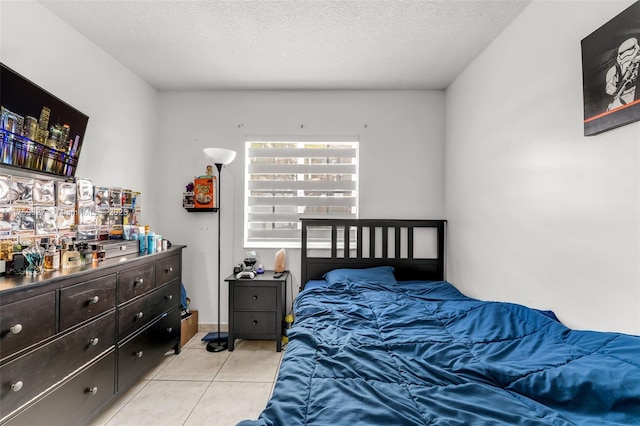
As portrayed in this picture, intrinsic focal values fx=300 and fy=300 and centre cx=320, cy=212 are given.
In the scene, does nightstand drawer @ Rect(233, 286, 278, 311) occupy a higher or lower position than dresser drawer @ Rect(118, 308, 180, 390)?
higher

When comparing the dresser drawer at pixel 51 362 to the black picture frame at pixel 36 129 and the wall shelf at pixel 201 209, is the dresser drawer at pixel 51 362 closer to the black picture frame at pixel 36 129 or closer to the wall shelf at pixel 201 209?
the black picture frame at pixel 36 129

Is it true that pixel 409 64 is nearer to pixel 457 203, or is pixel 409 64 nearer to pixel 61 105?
pixel 457 203

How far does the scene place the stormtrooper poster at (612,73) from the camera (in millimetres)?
1194

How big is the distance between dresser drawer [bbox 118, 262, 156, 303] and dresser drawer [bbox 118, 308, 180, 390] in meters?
0.31

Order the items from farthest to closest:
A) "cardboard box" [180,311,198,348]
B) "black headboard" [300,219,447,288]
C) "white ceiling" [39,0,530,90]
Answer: "black headboard" [300,219,447,288] < "cardboard box" [180,311,198,348] < "white ceiling" [39,0,530,90]

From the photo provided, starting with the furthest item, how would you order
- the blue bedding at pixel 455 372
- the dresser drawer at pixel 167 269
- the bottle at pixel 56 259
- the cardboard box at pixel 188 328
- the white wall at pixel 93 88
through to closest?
1. the cardboard box at pixel 188 328
2. the dresser drawer at pixel 167 269
3. the white wall at pixel 93 88
4. the bottle at pixel 56 259
5. the blue bedding at pixel 455 372

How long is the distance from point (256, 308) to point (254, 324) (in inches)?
5.8

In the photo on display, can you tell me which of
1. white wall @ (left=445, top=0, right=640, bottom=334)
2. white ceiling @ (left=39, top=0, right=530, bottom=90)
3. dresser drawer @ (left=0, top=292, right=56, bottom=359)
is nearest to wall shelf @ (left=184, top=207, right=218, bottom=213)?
white ceiling @ (left=39, top=0, right=530, bottom=90)

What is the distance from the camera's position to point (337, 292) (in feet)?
7.88

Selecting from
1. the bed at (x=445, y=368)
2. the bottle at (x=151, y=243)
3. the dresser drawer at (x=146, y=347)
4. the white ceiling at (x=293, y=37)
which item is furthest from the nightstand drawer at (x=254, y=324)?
the white ceiling at (x=293, y=37)

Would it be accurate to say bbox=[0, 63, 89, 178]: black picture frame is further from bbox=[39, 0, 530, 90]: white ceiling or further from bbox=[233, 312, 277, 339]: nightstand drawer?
bbox=[233, 312, 277, 339]: nightstand drawer

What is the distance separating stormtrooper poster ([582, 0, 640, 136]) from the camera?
1.19 metres

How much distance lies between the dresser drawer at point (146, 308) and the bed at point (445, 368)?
1166 mm

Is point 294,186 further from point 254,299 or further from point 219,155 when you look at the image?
point 254,299
